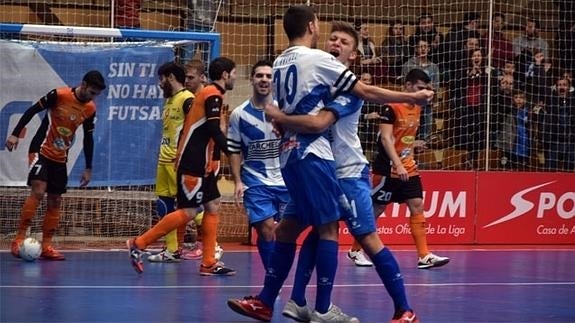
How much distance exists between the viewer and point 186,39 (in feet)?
52.3

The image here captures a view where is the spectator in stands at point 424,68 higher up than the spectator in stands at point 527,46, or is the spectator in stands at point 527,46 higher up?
the spectator in stands at point 527,46

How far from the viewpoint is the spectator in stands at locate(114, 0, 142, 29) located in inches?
667

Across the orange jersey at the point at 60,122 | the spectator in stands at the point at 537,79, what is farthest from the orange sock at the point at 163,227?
the spectator in stands at the point at 537,79

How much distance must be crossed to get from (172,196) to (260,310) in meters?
5.54

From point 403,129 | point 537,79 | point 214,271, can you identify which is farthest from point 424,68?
point 214,271

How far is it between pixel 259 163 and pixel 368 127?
26.5 ft

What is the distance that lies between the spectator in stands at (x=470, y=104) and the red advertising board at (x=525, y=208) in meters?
1.14

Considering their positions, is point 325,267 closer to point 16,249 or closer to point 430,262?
point 430,262

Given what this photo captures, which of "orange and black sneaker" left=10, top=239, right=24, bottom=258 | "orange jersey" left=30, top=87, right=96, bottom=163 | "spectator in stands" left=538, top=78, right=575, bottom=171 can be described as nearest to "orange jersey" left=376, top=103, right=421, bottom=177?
"orange jersey" left=30, top=87, right=96, bottom=163

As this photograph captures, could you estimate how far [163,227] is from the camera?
41.6 ft

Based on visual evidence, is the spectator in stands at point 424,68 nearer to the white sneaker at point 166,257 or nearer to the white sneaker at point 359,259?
the white sneaker at point 359,259

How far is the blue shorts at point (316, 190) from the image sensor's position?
8.59 meters

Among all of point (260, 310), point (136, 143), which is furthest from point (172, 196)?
point (260, 310)

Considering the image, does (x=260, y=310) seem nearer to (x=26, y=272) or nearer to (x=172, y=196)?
(x=26, y=272)
